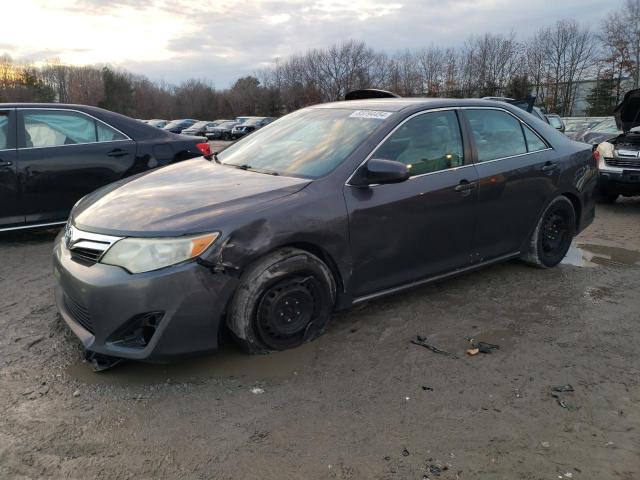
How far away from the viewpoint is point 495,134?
428cm

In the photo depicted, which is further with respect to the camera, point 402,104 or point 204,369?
point 402,104

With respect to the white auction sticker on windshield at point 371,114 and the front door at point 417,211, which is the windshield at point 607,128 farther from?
the white auction sticker on windshield at point 371,114

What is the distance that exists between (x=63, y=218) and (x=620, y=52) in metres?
48.9

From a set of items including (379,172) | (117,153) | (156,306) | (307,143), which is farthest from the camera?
(117,153)

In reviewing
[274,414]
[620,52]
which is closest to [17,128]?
[274,414]

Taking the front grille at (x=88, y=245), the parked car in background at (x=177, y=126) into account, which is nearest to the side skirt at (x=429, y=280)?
the front grille at (x=88, y=245)

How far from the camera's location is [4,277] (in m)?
4.48

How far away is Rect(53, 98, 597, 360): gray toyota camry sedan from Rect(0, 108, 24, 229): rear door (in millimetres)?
2254

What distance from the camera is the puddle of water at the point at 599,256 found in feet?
17.2

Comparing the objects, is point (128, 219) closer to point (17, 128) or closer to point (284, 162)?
point (284, 162)

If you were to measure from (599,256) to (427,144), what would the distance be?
295 cm

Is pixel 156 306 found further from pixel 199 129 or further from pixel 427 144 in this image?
pixel 199 129

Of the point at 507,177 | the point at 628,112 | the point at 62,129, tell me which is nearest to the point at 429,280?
the point at 507,177

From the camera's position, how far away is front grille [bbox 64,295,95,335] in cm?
281
